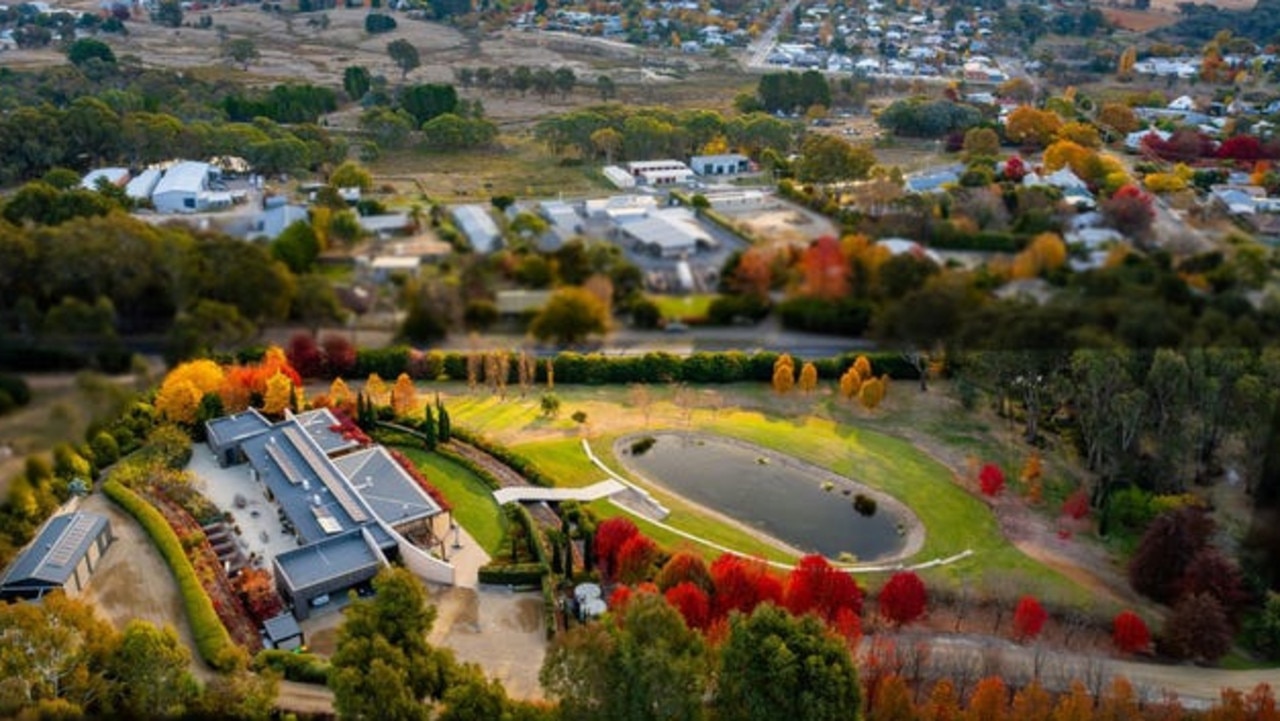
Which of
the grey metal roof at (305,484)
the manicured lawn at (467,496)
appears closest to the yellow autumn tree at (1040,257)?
the manicured lawn at (467,496)

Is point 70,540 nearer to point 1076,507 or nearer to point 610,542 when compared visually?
point 610,542

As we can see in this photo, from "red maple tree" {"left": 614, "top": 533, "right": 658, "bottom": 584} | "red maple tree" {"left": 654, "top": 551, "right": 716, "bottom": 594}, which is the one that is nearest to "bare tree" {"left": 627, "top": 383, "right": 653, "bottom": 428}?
"red maple tree" {"left": 614, "top": 533, "right": 658, "bottom": 584}

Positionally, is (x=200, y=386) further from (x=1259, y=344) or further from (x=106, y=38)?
(x=106, y=38)

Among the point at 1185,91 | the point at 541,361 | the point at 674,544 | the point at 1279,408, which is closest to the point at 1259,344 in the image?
the point at 1279,408

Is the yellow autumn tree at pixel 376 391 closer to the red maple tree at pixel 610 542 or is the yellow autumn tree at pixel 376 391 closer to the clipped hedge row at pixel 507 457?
the clipped hedge row at pixel 507 457

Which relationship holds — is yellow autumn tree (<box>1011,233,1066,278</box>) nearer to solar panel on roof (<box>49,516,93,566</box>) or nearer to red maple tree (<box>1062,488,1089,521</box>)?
red maple tree (<box>1062,488,1089,521</box>)

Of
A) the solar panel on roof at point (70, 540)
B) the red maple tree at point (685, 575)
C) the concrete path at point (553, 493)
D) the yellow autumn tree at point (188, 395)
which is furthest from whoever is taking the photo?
the yellow autumn tree at point (188, 395)
